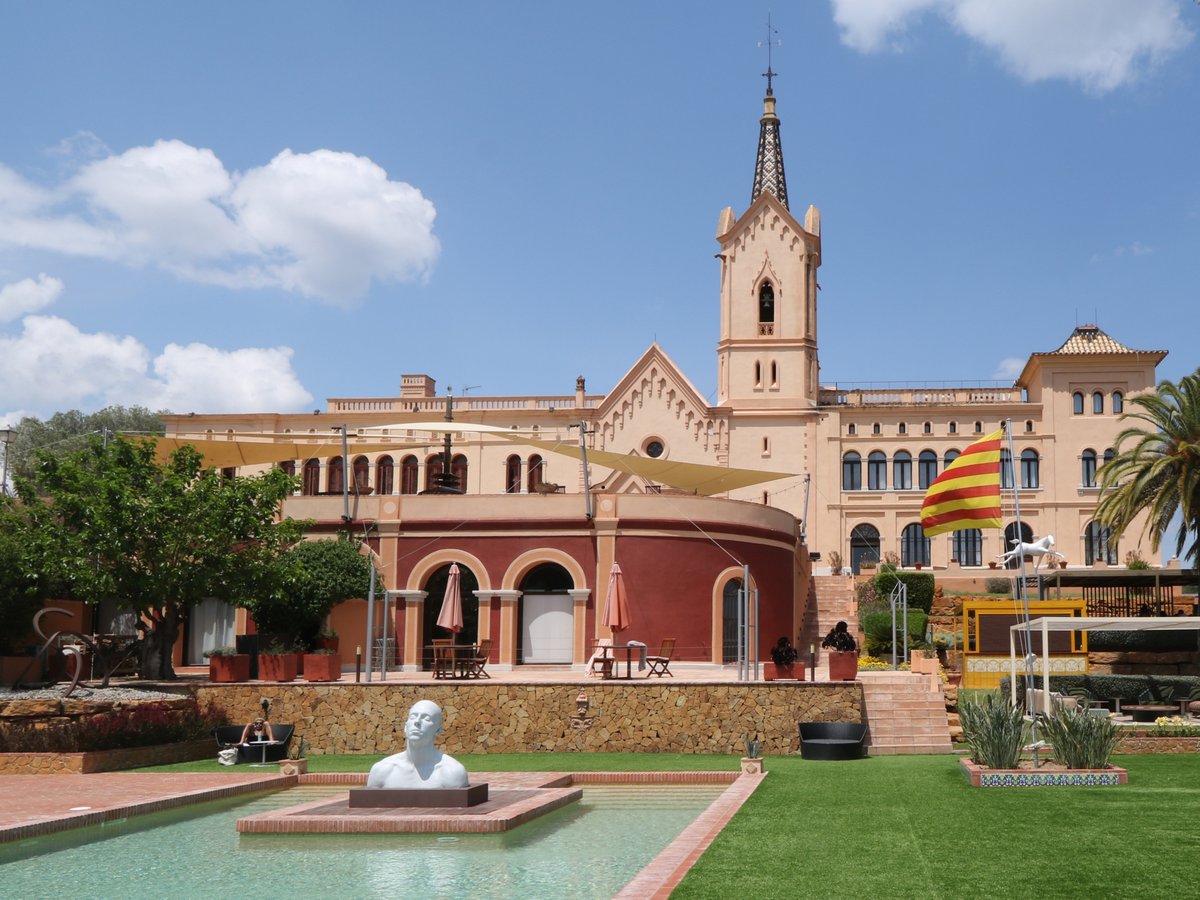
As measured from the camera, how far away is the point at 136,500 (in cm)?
2538

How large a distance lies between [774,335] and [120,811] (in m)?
46.0

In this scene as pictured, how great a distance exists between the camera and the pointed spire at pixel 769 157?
206 ft

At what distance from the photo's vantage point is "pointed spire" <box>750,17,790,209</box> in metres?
62.9

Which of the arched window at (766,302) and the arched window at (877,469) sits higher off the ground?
the arched window at (766,302)

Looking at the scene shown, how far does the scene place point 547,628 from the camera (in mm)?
30297

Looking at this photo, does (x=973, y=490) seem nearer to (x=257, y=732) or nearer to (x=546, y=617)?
(x=257, y=732)

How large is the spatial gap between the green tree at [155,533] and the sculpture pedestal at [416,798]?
12635 mm

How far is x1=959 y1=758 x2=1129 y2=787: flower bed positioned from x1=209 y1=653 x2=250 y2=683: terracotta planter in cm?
1526

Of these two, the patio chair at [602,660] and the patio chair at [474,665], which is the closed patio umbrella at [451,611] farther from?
the patio chair at [602,660]

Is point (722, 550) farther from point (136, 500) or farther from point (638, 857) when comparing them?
point (638, 857)

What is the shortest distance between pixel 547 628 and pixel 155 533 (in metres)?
9.24

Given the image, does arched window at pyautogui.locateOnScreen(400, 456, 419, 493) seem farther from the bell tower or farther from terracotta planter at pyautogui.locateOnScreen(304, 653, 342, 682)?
terracotta planter at pyautogui.locateOnScreen(304, 653, 342, 682)

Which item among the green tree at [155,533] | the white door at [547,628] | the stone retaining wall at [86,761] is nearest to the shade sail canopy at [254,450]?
the green tree at [155,533]

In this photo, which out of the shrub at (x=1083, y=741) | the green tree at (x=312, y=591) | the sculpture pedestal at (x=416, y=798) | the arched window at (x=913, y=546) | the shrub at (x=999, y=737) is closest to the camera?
the sculpture pedestal at (x=416, y=798)
